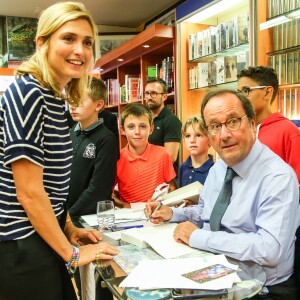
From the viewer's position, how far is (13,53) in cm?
620

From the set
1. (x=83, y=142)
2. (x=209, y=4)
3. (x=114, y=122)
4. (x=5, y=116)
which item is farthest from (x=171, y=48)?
(x=5, y=116)

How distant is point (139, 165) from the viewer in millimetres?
2428

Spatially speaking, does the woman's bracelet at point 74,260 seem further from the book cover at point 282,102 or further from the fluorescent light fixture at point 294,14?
the fluorescent light fixture at point 294,14

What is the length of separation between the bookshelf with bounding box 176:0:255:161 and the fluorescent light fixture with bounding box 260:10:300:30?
0.16 m

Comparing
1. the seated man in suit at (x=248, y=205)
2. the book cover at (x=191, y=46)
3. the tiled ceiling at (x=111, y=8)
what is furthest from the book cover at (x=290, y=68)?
the tiled ceiling at (x=111, y=8)

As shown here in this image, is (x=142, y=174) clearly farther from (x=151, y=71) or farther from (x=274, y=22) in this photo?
(x=151, y=71)

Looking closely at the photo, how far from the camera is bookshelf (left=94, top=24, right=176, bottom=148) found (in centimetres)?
422

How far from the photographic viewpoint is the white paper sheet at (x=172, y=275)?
999 millimetres

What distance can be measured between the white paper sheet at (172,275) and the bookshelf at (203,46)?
2425 mm

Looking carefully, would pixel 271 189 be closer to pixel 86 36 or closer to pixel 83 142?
pixel 86 36

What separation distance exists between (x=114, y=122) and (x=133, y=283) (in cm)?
253

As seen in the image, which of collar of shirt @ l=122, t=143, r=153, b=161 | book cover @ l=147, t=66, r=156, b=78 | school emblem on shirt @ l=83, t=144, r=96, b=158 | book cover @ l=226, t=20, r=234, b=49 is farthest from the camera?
book cover @ l=147, t=66, r=156, b=78

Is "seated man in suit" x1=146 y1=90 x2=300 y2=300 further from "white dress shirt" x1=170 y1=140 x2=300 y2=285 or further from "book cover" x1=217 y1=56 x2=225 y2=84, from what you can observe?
"book cover" x1=217 y1=56 x2=225 y2=84

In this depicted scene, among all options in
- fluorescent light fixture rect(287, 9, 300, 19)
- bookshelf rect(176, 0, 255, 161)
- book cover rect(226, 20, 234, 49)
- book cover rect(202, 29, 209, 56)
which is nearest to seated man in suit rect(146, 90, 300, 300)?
fluorescent light fixture rect(287, 9, 300, 19)
